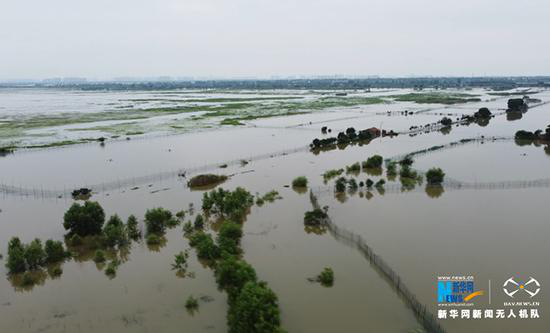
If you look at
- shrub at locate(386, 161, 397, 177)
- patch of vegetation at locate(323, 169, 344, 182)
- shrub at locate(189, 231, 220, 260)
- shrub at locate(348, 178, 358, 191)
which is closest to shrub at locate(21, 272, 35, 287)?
shrub at locate(189, 231, 220, 260)

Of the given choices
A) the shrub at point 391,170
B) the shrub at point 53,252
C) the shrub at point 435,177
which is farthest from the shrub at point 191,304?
the shrub at point 391,170

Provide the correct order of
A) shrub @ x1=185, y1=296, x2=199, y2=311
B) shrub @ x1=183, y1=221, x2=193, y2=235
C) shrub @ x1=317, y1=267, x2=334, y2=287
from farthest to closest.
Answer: shrub @ x1=183, y1=221, x2=193, y2=235 → shrub @ x1=317, y1=267, x2=334, y2=287 → shrub @ x1=185, y1=296, x2=199, y2=311

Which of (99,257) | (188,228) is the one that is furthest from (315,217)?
(99,257)

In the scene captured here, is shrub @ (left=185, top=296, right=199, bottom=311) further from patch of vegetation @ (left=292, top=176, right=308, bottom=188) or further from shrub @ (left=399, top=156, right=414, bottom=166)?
shrub @ (left=399, top=156, right=414, bottom=166)

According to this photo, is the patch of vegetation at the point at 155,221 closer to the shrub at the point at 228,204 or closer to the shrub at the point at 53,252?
the shrub at the point at 228,204

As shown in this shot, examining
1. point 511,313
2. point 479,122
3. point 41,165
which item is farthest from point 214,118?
point 511,313

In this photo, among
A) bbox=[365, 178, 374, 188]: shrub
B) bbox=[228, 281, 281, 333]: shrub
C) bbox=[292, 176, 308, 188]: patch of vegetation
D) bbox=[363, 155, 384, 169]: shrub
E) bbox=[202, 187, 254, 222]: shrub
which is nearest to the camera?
bbox=[228, 281, 281, 333]: shrub

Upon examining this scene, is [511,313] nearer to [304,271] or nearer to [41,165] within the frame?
[304,271]
